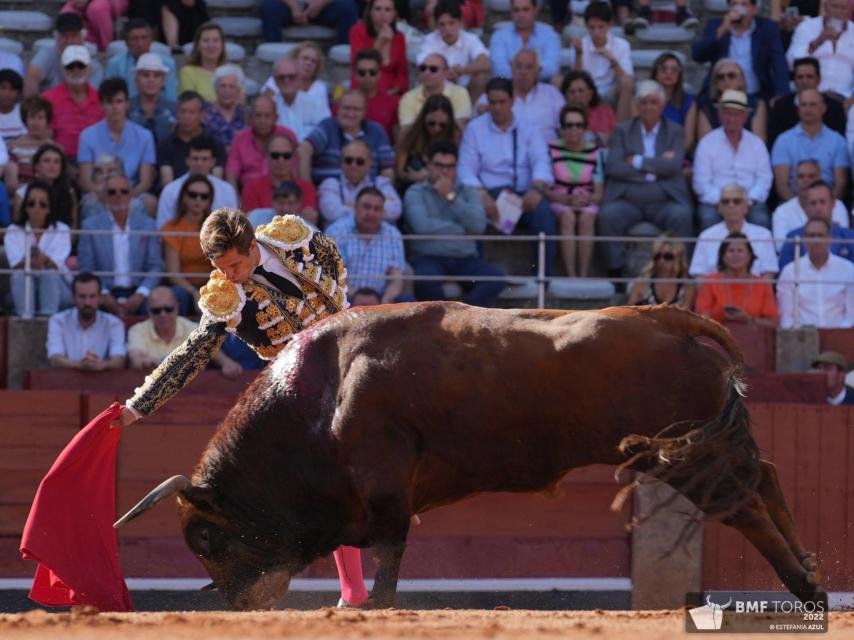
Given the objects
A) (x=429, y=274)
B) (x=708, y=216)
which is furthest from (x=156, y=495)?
(x=708, y=216)

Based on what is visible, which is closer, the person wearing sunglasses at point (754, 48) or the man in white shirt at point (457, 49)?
the man in white shirt at point (457, 49)

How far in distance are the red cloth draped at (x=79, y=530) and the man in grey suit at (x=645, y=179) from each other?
13.1 ft

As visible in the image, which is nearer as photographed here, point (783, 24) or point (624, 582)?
point (624, 582)

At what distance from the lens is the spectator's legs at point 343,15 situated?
10.3m

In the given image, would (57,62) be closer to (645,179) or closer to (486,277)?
(486,277)

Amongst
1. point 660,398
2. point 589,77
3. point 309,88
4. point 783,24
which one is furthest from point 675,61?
point 660,398

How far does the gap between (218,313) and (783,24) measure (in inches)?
241


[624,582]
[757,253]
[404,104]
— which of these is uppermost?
[404,104]

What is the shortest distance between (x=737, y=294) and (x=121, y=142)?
3.50 metres

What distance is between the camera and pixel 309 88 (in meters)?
9.56

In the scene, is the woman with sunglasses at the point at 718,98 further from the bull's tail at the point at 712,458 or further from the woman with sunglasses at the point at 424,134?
the bull's tail at the point at 712,458

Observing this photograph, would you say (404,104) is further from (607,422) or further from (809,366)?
(607,422)

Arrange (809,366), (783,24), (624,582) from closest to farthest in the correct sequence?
(624,582)
(809,366)
(783,24)

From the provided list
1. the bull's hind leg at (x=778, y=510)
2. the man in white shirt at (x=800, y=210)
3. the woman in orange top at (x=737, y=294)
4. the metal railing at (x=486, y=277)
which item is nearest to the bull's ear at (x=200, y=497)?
the bull's hind leg at (x=778, y=510)
